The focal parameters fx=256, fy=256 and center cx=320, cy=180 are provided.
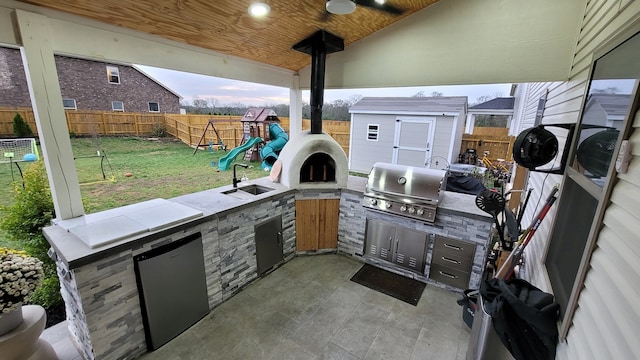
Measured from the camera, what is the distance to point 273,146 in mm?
7277

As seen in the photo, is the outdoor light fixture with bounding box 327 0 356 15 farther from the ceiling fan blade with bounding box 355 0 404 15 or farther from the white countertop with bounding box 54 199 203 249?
the white countertop with bounding box 54 199 203 249

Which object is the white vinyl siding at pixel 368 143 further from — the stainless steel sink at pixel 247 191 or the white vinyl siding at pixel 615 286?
the white vinyl siding at pixel 615 286

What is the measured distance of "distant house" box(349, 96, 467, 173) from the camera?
7.46 meters

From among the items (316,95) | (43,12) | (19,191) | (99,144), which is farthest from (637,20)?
(99,144)

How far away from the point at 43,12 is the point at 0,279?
193cm

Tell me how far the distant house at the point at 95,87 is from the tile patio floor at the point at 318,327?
2241 millimetres

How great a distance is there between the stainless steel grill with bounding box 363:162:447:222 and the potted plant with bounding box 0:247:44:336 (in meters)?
3.17

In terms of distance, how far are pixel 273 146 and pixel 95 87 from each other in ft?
14.0

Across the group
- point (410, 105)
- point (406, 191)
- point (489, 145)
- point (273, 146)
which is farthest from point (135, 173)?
point (489, 145)

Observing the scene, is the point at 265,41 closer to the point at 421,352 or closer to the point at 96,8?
the point at 96,8

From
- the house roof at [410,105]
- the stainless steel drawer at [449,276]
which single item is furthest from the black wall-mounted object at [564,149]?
the house roof at [410,105]

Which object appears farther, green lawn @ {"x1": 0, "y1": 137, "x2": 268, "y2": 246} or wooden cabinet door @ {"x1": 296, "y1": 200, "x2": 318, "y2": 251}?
wooden cabinet door @ {"x1": 296, "y1": 200, "x2": 318, "y2": 251}

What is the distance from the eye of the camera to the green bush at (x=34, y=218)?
2.33m

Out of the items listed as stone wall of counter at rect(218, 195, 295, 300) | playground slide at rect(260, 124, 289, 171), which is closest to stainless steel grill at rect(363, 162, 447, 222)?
stone wall of counter at rect(218, 195, 295, 300)
